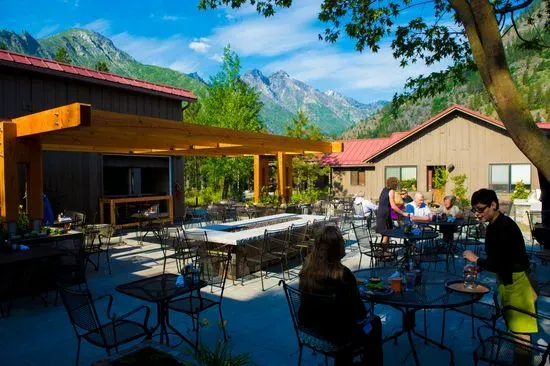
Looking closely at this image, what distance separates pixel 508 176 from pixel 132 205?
1680 cm

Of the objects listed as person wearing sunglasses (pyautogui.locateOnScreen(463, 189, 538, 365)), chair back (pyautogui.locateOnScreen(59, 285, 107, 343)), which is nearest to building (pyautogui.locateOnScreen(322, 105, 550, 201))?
person wearing sunglasses (pyautogui.locateOnScreen(463, 189, 538, 365))

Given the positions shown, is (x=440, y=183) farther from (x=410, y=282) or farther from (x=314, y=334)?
(x=314, y=334)

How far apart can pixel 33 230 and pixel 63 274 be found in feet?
3.75

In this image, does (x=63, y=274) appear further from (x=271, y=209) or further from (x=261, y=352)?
(x=271, y=209)

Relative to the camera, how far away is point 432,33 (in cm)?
768

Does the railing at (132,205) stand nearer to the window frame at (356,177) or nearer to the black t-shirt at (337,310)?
the black t-shirt at (337,310)

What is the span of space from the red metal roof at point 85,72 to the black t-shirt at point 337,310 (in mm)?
11186

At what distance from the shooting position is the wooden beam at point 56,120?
5.55 m

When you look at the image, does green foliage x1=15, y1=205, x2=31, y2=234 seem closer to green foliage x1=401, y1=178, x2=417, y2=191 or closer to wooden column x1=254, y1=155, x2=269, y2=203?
wooden column x1=254, y1=155, x2=269, y2=203

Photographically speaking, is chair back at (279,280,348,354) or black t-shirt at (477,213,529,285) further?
black t-shirt at (477,213,529,285)

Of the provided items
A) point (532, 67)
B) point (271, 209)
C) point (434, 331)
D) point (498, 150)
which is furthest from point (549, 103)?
point (434, 331)

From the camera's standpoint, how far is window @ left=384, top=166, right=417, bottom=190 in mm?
22141

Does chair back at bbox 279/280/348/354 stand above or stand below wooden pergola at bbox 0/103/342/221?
below

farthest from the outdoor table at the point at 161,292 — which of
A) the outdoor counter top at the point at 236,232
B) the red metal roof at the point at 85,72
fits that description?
the red metal roof at the point at 85,72
